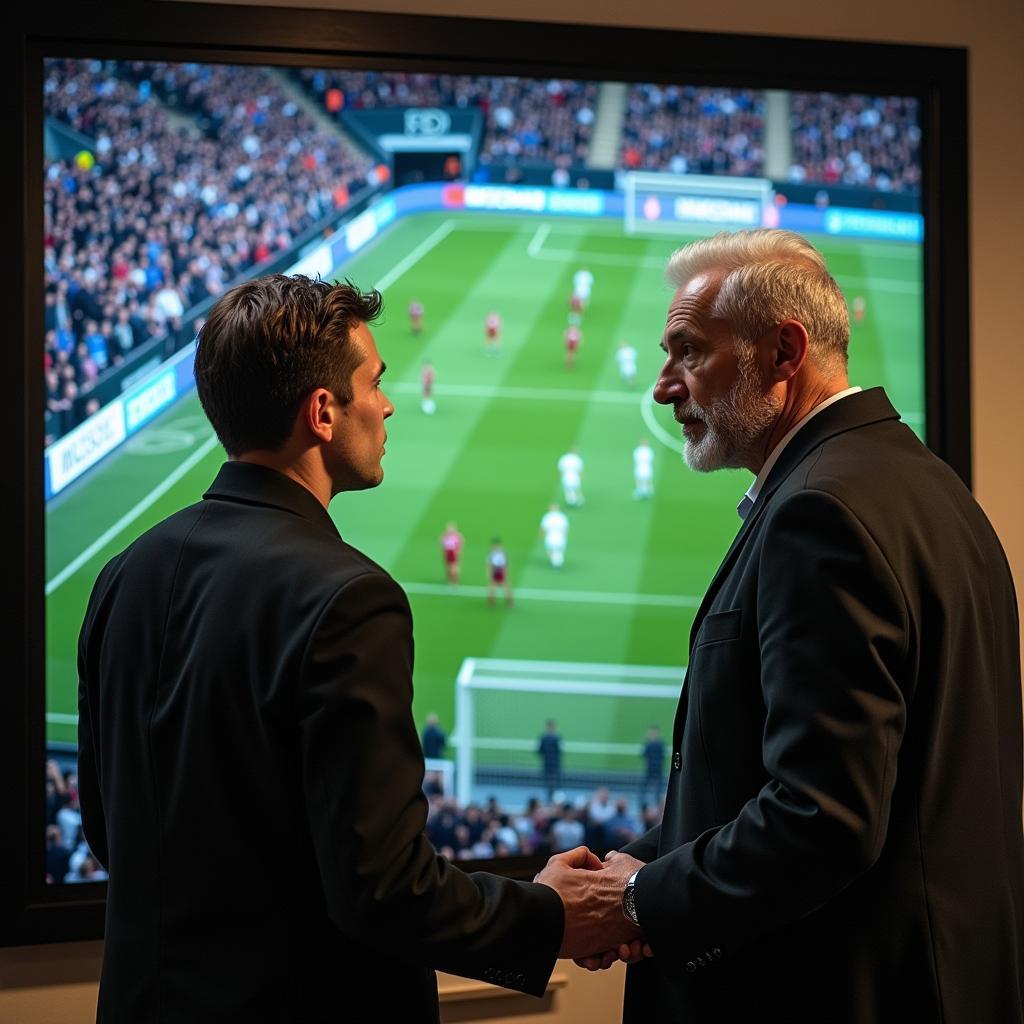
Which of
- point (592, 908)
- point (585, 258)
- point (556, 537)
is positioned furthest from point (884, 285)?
point (592, 908)

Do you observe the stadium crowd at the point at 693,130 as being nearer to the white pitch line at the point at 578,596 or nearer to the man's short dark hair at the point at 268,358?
the white pitch line at the point at 578,596

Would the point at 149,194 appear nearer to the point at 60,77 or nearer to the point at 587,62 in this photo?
the point at 60,77

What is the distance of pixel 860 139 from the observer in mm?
3535

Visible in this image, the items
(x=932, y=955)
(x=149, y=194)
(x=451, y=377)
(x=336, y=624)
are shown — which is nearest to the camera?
(x=336, y=624)

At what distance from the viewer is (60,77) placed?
10.1ft

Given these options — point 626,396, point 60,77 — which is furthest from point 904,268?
point 60,77

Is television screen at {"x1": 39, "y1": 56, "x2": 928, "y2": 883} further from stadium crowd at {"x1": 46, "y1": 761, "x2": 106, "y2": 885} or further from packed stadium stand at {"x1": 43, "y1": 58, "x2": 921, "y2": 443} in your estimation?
stadium crowd at {"x1": 46, "y1": 761, "x2": 106, "y2": 885}

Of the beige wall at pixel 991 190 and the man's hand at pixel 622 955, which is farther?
the beige wall at pixel 991 190

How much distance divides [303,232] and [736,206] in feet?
4.14

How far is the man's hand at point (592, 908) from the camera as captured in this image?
1.79 metres

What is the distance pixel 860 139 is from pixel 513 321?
3.70 ft

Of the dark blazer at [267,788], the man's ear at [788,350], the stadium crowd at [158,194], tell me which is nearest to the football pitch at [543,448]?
the stadium crowd at [158,194]

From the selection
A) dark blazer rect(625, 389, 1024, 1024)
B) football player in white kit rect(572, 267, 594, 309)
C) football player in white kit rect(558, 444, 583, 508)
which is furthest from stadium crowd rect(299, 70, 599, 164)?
dark blazer rect(625, 389, 1024, 1024)

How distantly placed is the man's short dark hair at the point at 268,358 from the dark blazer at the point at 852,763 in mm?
613
